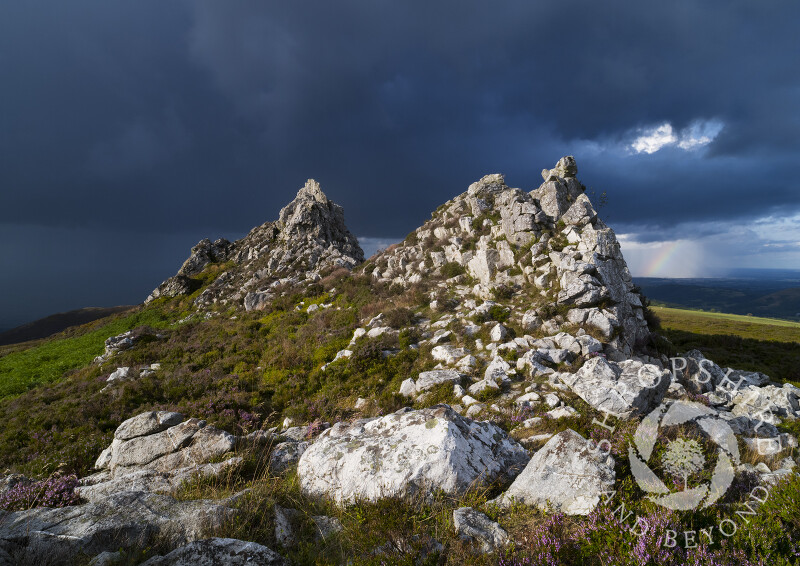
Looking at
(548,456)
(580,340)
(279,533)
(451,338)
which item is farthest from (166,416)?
(580,340)

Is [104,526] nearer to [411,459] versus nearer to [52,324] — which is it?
[411,459]

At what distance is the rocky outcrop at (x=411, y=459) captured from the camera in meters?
6.01

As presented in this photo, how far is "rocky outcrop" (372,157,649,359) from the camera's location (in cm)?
1692

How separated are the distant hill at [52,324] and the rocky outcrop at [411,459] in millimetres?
86766

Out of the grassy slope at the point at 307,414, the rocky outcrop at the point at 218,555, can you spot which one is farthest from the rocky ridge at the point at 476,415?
the grassy slope at the point at 307,414

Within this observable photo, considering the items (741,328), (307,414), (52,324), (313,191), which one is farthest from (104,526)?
(52,324)

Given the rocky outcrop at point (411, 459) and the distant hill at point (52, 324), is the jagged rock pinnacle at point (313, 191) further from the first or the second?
the rocky outcrop at point (411, 459)

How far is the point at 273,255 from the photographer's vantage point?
47719 mm

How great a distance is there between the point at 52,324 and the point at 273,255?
225 feet

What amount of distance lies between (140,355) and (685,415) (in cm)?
3064

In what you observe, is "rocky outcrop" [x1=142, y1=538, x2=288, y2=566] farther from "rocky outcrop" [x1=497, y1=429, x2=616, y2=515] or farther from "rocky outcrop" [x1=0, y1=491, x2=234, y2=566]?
"rocky outcrop" [x1=497, y1=429, x2=616, y2=515]

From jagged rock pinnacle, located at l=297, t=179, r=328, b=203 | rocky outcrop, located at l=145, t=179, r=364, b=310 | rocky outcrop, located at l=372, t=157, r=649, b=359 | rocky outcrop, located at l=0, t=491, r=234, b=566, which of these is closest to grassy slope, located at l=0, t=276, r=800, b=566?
rocky outcrop, located at l=0, t=491, r=234, b=566

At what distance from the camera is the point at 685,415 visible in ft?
26.1

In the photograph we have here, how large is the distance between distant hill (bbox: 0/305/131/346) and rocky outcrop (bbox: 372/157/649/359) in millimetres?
76220
